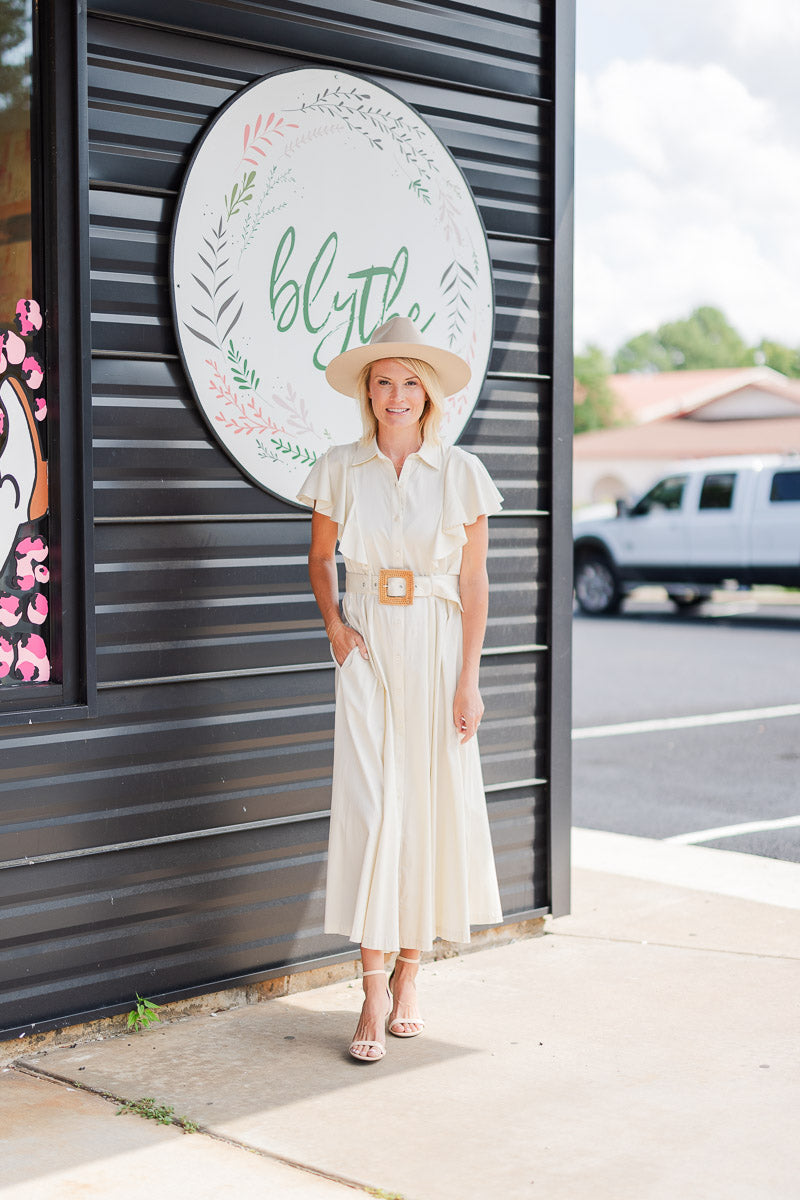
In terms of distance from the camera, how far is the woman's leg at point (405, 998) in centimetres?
430

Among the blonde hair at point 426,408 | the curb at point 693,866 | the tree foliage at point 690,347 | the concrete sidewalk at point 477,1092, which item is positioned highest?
the tree foliage at point 690,347

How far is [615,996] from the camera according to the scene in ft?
15.3

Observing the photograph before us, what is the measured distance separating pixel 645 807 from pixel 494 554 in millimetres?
3083

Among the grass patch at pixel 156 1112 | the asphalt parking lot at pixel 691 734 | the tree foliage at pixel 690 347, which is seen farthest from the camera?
the tree foliage at pixel 690 347

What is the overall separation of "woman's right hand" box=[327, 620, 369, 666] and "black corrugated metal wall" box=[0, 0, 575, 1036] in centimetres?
43

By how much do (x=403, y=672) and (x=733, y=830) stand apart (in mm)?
3675

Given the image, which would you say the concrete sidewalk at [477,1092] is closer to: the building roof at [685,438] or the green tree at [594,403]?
the building roof at [685,438]

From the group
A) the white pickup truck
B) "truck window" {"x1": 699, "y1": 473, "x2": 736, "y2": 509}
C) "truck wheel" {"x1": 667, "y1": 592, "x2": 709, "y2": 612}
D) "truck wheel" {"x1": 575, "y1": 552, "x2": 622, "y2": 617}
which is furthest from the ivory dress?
"truck wheel" {"x1": 667, "y1": 592, "x2": 709, "y2": 612}

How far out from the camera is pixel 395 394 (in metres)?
4.27

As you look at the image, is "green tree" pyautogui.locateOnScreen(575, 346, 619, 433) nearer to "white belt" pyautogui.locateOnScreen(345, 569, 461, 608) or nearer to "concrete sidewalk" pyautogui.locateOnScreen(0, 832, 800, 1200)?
"concrete sidewalk" pyautogui.locateOnScreen(0, 832, 800, 1200)

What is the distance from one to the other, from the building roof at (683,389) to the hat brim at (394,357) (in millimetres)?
44536

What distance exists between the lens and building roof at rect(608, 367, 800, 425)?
48.6m

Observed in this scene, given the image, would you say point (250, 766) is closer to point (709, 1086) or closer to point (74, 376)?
point (74, 376)

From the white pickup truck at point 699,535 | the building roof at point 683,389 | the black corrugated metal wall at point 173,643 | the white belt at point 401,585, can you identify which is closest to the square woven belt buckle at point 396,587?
the white belt at point 401,585
